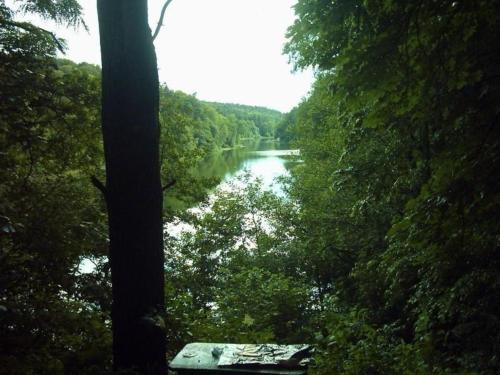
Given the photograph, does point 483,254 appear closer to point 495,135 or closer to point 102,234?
point 495,135

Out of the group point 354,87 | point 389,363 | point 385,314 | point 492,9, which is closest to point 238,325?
point 385,314

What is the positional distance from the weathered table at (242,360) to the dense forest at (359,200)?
13.9 inches

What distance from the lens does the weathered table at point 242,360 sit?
3.09 meters

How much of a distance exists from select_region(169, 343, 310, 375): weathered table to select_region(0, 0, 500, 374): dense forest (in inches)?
13.9

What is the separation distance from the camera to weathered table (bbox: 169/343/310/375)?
309 cm

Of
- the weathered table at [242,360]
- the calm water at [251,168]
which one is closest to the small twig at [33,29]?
the weathered table at [242,360]

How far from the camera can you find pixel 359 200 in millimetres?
5324

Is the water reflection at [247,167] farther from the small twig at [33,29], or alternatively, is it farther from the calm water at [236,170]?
the small twig at [33,29]

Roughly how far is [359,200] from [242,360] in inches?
111

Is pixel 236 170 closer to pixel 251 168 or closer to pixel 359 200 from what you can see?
pixel 251 168

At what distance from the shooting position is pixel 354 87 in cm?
243

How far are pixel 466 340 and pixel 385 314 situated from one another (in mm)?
5977

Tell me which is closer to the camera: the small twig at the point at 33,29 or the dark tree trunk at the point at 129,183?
the dark tree trunk at the point at 129,183

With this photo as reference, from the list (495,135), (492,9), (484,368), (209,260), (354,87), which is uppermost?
(492,9)
